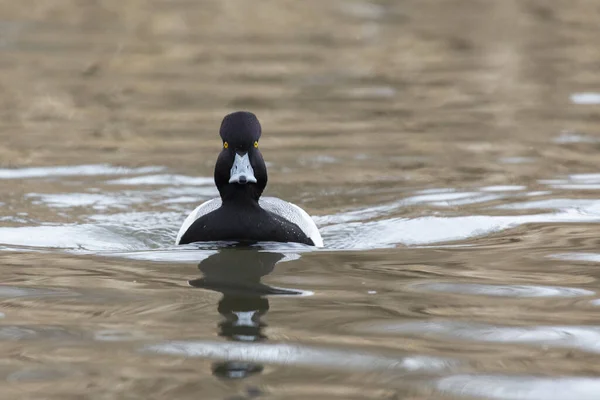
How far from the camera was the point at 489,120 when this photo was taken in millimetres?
16797

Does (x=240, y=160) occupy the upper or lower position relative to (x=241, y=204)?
upper

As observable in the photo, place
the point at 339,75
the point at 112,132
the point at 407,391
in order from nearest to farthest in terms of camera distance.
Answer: the point at 407,391 < the point at 112,132 < the point at 339,75

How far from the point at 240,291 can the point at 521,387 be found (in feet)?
9.15

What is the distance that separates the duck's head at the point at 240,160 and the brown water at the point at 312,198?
1.82 feet

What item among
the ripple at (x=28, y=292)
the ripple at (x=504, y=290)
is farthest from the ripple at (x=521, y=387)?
the ripple at (x=28, y=292)

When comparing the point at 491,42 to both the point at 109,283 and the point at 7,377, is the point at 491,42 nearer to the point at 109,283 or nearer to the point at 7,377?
the point at 109,283

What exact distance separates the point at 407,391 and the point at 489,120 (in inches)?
453

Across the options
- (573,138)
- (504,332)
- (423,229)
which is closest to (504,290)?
(504,332)

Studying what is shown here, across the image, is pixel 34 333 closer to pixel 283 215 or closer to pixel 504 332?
pixel 504 332

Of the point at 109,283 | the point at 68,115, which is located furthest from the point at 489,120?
the point at 109,283

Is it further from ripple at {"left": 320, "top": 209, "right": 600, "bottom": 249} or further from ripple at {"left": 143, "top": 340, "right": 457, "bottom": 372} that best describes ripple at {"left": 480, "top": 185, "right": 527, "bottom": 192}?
ripple at {"left": 143, "top": 340, "right": 457, "bottom": 372}

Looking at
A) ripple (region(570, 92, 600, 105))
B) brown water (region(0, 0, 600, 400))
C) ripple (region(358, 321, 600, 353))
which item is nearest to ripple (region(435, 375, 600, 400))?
brown water (region(0, 0, 600, 400))

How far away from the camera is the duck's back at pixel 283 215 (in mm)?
10297

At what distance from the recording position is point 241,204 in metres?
9.86
